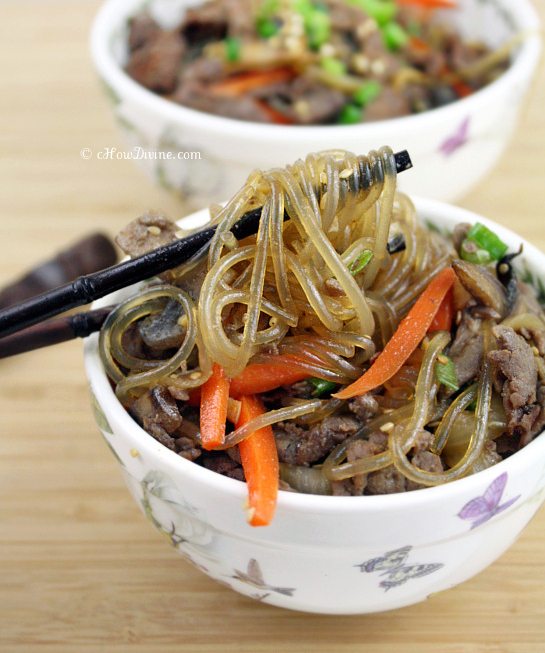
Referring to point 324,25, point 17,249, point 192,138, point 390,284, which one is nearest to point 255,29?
point 324,25

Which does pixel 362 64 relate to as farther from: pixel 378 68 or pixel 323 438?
pixel 323 438

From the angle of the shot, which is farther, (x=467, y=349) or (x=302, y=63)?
(x=302, y=63)

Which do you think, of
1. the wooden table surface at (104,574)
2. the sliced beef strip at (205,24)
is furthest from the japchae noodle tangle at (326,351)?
the sliced beef strip at (205,24)

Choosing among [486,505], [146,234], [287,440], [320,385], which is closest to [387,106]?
[146,234]

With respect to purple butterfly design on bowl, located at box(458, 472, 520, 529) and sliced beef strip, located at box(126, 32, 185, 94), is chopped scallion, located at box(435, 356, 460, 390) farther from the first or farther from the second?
sliced beef strip, located at box(126, 32, 185, 94)

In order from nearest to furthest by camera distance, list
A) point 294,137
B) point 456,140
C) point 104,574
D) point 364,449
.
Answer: point 364,449, point 104,574, point 294,137, point 456,140

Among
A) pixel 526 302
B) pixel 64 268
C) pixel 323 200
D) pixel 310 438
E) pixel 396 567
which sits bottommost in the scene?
pixel 64 268
